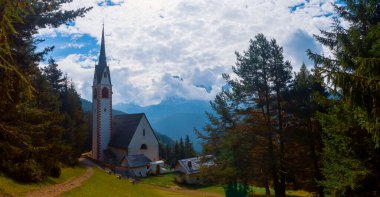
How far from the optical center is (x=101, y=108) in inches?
2327

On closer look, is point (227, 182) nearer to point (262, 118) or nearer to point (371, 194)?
point (262, 118)

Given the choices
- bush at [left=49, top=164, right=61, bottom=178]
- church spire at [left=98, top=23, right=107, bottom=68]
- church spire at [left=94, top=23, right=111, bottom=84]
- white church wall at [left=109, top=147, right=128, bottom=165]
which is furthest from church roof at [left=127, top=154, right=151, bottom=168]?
bush at [left=49, top=164, right=61, bottom=178]

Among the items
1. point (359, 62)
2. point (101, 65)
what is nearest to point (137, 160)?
point (101, 65)

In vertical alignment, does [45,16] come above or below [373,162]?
above

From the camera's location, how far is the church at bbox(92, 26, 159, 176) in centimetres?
5756

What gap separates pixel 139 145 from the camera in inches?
2313

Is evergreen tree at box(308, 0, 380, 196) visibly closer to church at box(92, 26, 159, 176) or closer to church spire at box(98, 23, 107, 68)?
church at box(92, 26, 159, 176)

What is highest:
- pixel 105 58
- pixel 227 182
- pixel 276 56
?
pixel 105 58

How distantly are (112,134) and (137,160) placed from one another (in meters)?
9.00

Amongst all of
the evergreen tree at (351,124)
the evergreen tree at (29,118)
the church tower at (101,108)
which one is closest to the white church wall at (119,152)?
the church tower at (101,108)

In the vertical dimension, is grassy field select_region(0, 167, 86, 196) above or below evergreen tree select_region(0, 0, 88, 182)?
below

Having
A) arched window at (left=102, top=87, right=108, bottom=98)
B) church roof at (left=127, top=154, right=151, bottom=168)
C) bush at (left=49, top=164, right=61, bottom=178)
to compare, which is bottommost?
church roof at (left=127, top=154, right=151, bottom=168)

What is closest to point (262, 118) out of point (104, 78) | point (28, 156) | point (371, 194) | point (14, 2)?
point (371, 194)

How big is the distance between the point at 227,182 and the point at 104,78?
37609 millimetres
